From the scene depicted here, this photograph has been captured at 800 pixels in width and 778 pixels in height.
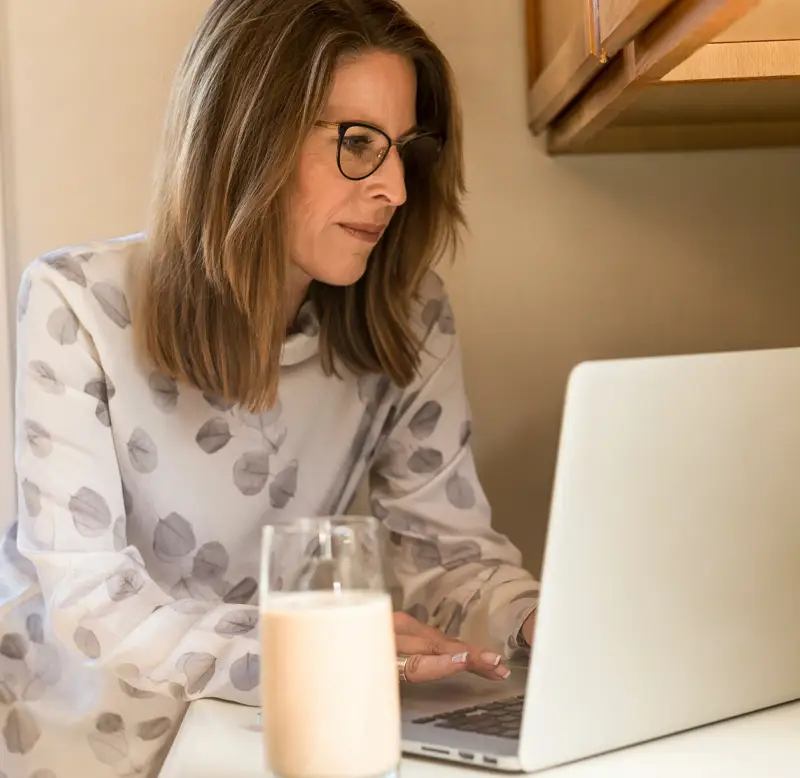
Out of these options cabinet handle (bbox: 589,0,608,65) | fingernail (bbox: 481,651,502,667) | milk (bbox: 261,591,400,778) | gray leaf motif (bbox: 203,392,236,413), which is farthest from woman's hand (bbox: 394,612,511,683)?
cabinet handle (bbox: 589,0,608,65)

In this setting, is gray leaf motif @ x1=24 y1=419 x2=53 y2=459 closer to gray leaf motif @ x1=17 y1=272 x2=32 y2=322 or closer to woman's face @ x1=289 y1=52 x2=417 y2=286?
gray leaf motif @ x1=17 y1=272 x2=32 y2=322

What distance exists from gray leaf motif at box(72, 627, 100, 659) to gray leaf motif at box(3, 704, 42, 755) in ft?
0.80

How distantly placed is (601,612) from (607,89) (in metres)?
0.60

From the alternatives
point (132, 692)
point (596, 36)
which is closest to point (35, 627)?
point (132, 692)

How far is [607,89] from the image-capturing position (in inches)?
41.3

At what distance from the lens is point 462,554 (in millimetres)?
1188

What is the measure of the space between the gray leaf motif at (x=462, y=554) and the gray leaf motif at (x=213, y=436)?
0.28 metres

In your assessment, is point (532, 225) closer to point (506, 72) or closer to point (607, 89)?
point (506, 72)

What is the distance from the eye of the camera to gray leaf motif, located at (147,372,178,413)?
108cm

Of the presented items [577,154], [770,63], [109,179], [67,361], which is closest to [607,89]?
[770,63]

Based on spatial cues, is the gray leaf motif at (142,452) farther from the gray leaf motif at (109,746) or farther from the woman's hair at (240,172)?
the gray leaf motif at (109,746)

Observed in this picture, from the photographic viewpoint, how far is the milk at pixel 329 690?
59 cm

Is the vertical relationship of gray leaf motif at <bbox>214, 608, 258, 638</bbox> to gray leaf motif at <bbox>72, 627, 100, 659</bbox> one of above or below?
above

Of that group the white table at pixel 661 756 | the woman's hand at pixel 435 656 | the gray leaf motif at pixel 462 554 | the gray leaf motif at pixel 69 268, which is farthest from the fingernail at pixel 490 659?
the gray leaf motif at pixel 69 268
